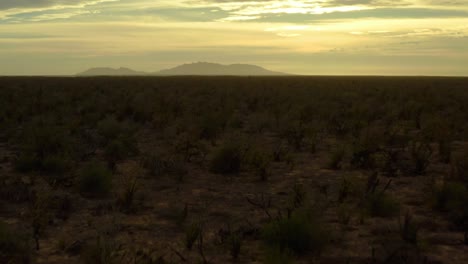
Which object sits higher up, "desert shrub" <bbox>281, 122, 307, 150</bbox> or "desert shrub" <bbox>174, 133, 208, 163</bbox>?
"desert shrub" <bbox>174, 133, 208, 163</bbox>

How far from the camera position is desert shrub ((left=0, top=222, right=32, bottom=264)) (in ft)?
18.4

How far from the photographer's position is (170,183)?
998 cm

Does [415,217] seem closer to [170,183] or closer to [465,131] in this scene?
[170,183]

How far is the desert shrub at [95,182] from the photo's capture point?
9.07 meters

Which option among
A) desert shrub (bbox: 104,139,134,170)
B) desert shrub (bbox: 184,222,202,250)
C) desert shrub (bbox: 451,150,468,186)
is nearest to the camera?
desert shrub (bbox: 184,222,202,250)

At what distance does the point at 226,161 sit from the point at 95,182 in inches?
119

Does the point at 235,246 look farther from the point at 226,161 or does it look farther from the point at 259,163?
the point at 226,161

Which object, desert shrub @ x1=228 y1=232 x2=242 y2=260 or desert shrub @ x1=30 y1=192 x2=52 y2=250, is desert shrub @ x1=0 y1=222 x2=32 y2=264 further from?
desert shrub @ x1=228 y1=232 x2=242 y2=260

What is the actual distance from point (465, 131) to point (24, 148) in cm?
1304

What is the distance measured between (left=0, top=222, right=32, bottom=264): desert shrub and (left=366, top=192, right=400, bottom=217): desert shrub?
481cm

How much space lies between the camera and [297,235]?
6.13 meters

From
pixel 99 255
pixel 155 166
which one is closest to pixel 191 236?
pixel 99 255

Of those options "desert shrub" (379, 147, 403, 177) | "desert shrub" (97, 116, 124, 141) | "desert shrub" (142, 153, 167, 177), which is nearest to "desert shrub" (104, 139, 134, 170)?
"desert shrub" (142, 153, 167, 177)

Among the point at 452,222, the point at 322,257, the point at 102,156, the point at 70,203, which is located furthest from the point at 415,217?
the point at 102,156
